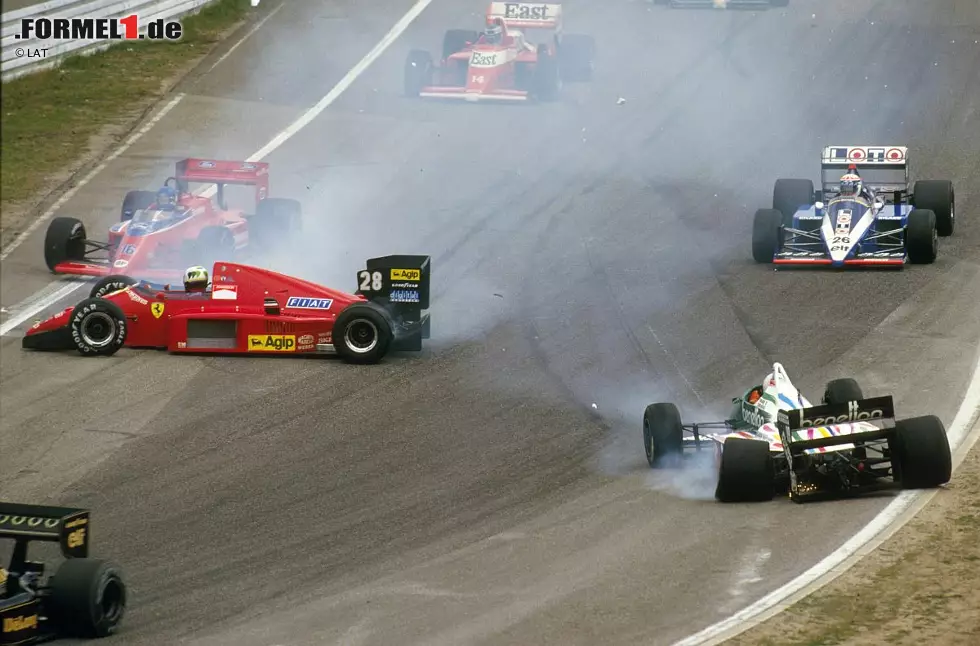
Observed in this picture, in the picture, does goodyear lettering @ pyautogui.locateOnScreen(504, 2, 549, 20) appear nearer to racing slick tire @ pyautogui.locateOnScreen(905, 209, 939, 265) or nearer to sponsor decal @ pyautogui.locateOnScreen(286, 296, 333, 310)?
racing slick tire @ pyautogui.locateOnScreen(905, 209, 939, 265)

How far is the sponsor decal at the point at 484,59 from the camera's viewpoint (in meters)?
31.9

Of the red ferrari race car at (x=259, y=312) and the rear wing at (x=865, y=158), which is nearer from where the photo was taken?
the red ferrari race car at (x=259, y=312)

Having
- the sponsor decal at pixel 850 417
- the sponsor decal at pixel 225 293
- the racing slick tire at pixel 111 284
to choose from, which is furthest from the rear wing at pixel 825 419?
the racing slick tire at pixel 111 284

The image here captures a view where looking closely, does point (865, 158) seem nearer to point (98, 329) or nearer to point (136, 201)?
point (136, 201)

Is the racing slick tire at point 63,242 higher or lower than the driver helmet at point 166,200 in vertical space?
lower

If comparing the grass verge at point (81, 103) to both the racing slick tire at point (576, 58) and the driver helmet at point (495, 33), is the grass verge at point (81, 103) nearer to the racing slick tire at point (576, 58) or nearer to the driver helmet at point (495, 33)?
the driver helmet at point (495, 33)

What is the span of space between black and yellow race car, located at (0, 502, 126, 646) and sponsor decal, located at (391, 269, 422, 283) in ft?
27.7

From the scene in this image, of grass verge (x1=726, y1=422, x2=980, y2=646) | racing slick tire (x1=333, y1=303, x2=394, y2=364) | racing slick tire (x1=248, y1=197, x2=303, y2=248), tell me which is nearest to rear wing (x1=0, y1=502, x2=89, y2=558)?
grass verge (x1=726, y1=422, x2=980, y2=646)

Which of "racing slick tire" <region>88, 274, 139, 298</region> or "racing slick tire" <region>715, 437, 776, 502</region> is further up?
"racing slick tire" <region>88, 274, 139, 298</region>

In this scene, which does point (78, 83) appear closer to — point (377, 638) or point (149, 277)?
point (149, 277)

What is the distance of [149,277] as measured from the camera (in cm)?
2209

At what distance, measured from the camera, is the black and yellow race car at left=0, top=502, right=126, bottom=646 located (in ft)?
35.9

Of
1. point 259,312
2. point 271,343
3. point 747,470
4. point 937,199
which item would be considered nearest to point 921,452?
point 747,470

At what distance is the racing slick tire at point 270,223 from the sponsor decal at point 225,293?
471cm
